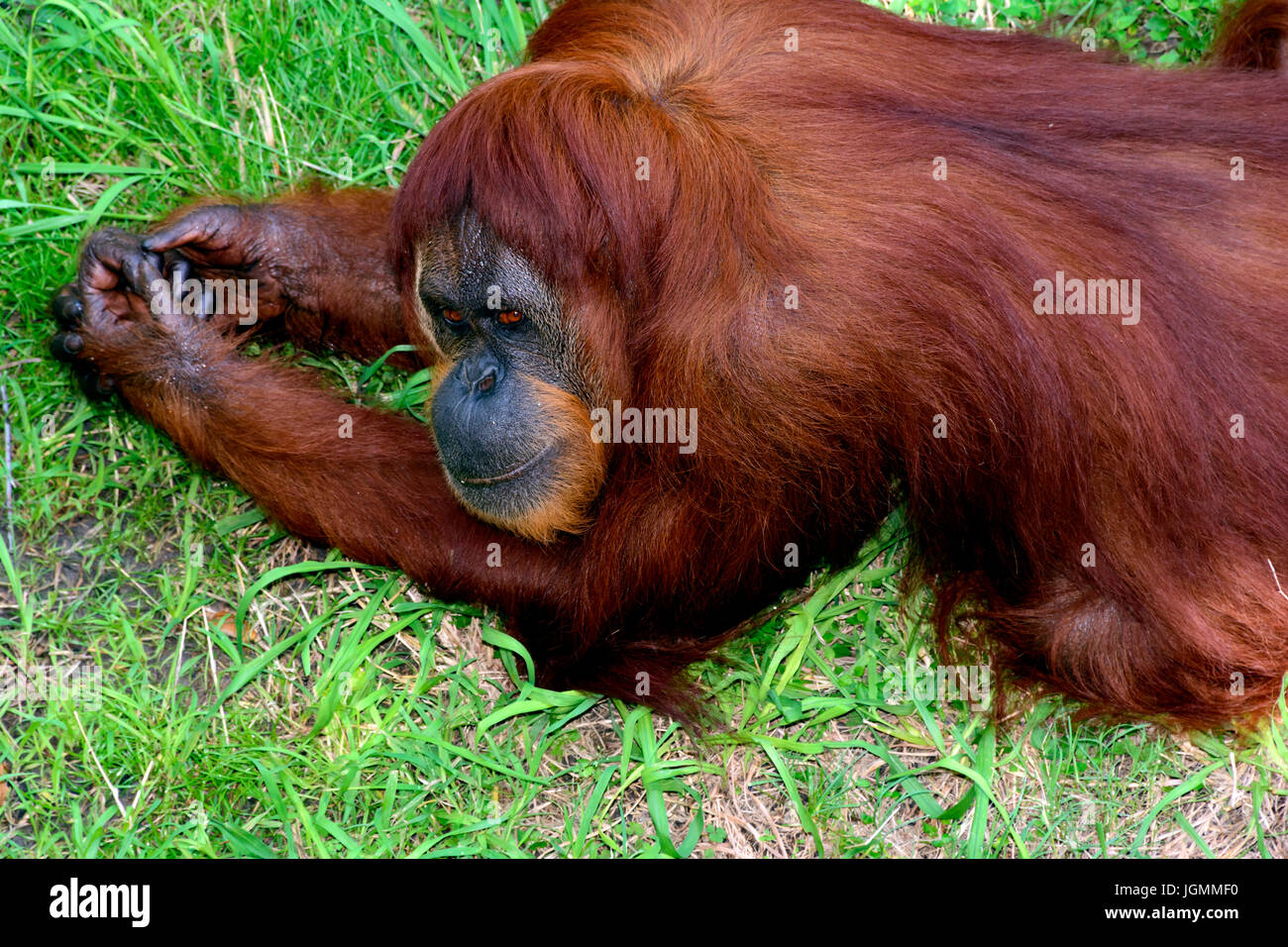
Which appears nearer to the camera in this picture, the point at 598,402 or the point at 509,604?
the point at 598,402

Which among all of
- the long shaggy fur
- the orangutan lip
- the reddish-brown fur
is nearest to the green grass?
the reddish-brown fur

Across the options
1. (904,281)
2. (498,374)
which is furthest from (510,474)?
(904,281)

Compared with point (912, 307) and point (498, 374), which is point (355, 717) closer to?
point (498, 374)

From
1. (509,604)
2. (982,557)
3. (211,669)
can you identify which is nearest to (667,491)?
(509,604)

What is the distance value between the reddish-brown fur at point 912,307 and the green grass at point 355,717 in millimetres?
269

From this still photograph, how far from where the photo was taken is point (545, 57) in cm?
337

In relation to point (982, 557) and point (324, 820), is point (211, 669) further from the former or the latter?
point (982, 557)

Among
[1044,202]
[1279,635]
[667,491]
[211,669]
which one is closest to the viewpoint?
[1044,202]

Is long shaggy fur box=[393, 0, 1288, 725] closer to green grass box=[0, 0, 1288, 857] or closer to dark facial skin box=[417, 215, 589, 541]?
dark facial skin box=[417, 215, 589, 541]

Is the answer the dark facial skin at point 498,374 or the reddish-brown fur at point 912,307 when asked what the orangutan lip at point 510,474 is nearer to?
the dark facial skin at point 498,374

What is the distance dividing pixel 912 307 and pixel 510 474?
1.02 m

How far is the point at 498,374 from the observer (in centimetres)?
312

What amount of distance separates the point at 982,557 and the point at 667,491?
90 centimetres

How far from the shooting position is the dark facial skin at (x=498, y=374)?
9.83 feet
